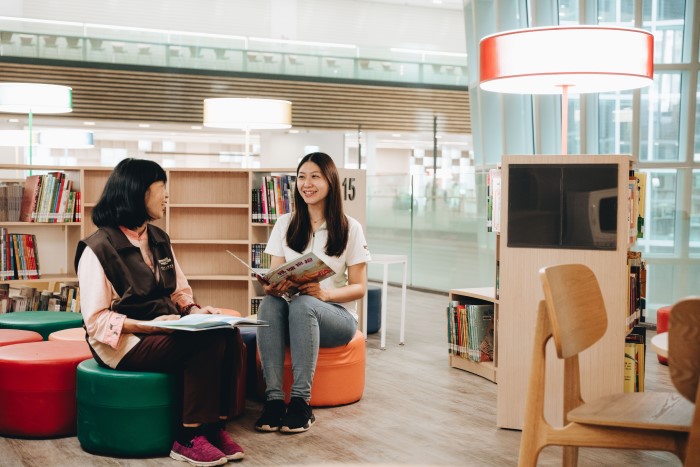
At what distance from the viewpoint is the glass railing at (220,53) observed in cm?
1377

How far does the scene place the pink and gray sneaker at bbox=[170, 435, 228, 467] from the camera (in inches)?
123

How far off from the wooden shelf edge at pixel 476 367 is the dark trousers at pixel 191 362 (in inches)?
81.6

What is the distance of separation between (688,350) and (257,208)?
14.0 ft

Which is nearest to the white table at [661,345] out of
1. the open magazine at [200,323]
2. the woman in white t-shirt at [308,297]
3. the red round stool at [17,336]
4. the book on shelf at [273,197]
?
the open magazine at [200,323]

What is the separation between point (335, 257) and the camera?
13.0 feet

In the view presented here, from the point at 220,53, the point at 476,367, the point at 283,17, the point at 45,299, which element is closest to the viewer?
the point at 476,367

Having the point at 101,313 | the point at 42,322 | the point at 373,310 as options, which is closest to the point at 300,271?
Result: the point at 101,313

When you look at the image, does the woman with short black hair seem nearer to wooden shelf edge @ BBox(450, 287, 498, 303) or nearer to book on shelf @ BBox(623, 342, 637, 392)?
book on shelf @ BBox(623, 342, 637, 392)

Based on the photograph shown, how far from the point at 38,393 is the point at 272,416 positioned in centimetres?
100

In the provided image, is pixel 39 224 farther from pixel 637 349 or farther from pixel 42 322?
pixel 637 349

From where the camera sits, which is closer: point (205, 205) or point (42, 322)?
point (42, 322)

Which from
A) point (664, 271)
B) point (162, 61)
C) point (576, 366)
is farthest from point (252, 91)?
point (576, 366)

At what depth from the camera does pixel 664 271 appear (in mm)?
A: 7371

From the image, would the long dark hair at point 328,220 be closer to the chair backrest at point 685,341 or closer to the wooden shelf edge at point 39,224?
the wooden shelf edge at point 39,224
